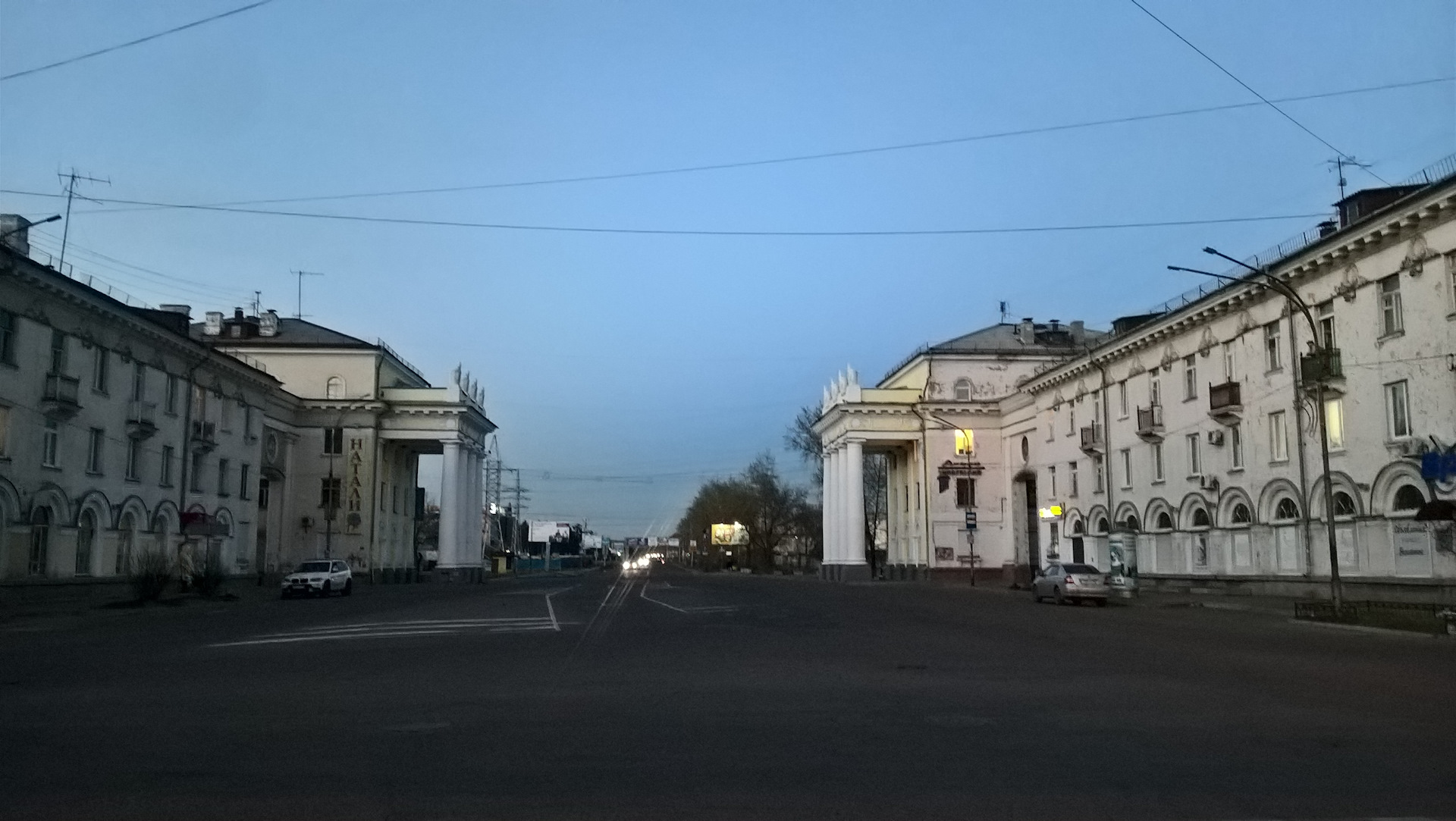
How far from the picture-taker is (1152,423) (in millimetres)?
49594

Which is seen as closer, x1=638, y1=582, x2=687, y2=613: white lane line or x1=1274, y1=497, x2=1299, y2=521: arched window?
A: x1=638, y1=582, x2=687, y2=613: white lane line

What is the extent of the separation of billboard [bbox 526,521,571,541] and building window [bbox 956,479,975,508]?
120 m

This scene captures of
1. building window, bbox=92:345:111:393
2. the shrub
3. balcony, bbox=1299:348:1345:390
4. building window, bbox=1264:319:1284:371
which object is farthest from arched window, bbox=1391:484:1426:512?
building window, bbox=92:345:111:393

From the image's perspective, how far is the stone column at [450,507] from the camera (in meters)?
81.3

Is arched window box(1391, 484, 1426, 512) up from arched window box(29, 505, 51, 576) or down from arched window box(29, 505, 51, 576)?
up

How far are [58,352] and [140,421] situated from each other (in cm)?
552

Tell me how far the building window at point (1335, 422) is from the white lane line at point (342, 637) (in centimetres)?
2789

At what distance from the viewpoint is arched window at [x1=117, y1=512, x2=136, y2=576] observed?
4641 centimetres

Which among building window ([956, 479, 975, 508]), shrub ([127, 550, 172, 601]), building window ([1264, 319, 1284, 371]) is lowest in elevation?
shrub ([127, 550, 172, 601])

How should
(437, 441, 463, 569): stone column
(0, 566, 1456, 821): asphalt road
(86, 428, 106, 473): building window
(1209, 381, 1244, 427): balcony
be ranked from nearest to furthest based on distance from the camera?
(0, 566, 1456, 821): asphalt road → (1209, 381, 1244, 427): balcony → (86, 428, 106, 473): building window → (437, 441, 463, 569): stone column

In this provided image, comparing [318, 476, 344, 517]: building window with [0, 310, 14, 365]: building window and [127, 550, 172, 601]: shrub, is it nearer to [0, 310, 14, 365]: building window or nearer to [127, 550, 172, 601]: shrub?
[127, 550, 172, 601]: shrub

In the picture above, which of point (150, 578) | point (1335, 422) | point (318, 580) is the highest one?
point (1335, 422)

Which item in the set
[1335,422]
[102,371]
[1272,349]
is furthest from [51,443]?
[1335,422]

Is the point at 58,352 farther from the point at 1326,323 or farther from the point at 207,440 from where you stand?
the point at 1326,323
